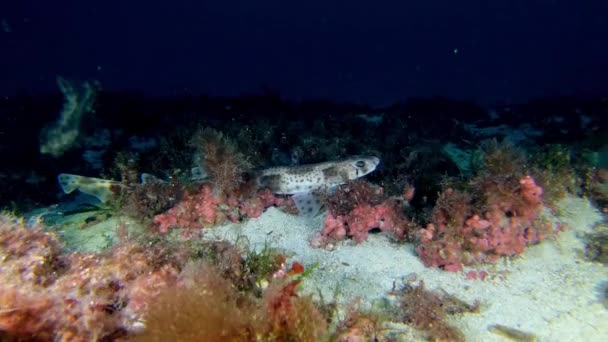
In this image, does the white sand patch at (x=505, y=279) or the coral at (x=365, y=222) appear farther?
the coral at (x=365, y=222)

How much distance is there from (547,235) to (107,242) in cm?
793

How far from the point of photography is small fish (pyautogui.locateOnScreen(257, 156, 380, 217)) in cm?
780

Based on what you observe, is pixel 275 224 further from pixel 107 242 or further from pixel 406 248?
pixel 107 242

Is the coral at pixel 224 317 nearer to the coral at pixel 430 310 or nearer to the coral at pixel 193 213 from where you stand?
the coral at pixel 430 310

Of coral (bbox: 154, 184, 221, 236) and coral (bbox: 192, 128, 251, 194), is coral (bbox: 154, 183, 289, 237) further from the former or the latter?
coral (bbox: 192, 128, 251, 194)

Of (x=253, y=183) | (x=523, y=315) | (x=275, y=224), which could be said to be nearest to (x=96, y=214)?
(x=253, y=183)

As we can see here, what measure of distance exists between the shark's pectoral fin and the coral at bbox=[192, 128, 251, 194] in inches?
56.0

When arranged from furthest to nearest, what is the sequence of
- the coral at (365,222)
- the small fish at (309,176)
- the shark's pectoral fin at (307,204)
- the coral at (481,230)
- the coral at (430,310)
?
1. the small fish at (309,176)
2. the shark's pectoral fin at (307,204)
3. the coral at (365,222)
4. the coral at (481,230)
5. the coral at (430,310)

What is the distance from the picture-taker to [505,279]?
16.7 feet

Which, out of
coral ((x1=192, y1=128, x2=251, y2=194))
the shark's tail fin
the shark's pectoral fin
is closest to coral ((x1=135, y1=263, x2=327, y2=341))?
coral ((x1=192, y1=128, x2=251, y2=194))

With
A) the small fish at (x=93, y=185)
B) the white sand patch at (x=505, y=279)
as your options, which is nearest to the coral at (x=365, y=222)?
the white sand patch at (x=505, y=279)

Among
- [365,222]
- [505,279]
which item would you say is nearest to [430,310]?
[505,279]

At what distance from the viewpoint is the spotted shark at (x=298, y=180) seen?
736 centimetres

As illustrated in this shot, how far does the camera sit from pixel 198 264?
148 inches
